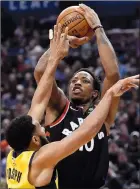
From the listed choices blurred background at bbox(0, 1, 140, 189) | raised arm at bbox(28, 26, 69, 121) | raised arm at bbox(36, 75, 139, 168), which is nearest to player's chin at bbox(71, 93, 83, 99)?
raised arm at bbox(28, 26, 69, 121)

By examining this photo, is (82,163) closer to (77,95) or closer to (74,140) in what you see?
(77,95)

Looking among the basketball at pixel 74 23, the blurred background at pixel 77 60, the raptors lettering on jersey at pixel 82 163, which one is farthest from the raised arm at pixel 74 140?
the blurred background at pixel 77 60

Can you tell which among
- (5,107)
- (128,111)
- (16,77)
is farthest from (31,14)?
(128,111)

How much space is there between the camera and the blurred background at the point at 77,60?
10055mm

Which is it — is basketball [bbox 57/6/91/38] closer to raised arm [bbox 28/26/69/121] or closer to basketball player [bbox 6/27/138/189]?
raised arm [bbox 28/26/69/121]

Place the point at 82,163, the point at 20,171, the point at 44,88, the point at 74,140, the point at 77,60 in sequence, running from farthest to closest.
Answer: the point at 77,60
the point at 82,163
the point at 44,88
the point at 20,171
the point at 74,140

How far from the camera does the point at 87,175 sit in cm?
475

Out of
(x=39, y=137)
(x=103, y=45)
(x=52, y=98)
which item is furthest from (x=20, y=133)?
(x=103, y=45)

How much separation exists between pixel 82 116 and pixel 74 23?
80 cm

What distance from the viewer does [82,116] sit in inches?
198

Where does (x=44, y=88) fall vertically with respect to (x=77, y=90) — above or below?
above

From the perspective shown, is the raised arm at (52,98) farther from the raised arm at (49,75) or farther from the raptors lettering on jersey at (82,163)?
the raised arm at (49,75)

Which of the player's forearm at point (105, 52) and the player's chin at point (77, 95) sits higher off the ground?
the player's forearm at point (105, 52)

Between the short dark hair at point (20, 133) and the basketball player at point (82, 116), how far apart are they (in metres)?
0.84
